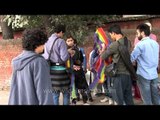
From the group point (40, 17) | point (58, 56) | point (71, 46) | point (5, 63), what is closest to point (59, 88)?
point (58, 56)

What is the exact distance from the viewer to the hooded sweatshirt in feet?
13.3

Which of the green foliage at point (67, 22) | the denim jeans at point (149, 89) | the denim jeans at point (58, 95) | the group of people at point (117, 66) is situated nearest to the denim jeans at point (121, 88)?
the group of people at point (117, 66)

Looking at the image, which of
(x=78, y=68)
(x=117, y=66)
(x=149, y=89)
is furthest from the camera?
(x=78, y=68)

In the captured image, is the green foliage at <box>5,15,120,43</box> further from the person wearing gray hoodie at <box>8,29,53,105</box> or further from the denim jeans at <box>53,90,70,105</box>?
the person wearing gray hoodie at <box>8,29,53,105</box>

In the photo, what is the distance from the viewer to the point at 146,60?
20.1 feet

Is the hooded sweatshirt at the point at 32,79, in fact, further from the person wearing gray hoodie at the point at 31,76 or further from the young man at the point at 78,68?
the young man at the point at 78,68

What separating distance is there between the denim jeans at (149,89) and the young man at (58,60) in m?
1.28

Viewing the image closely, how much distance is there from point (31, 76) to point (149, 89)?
2718 mm

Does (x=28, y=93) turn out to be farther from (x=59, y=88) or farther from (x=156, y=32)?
(x=156, y=32)

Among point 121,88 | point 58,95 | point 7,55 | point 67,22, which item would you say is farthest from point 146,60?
point 7,55

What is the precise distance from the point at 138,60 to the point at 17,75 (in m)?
2.62

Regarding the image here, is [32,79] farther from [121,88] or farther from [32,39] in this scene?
[121,88]

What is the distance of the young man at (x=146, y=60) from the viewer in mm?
6070
